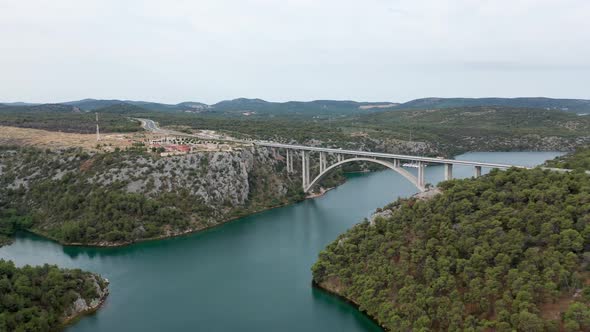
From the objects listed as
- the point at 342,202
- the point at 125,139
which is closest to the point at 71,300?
the point at 342,202

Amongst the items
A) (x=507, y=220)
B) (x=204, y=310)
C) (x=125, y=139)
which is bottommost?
(x=204, y=310)

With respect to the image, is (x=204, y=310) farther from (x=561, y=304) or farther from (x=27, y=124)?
(x=27, y=124)

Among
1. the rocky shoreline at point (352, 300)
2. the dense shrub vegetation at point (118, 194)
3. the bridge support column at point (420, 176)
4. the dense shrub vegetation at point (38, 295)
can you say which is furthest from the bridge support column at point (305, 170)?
the dense shrub vegetation at point (38, 295)

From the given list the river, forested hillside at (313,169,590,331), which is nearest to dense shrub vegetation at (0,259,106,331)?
the river

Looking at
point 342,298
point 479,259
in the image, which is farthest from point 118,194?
point 479,259

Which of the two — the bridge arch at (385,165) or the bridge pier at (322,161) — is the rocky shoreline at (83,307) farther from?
the bridge pier at (322,161)

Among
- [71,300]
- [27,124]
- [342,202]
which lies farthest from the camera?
[27,124]

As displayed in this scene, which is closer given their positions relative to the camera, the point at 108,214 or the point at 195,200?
the point at 108,214
